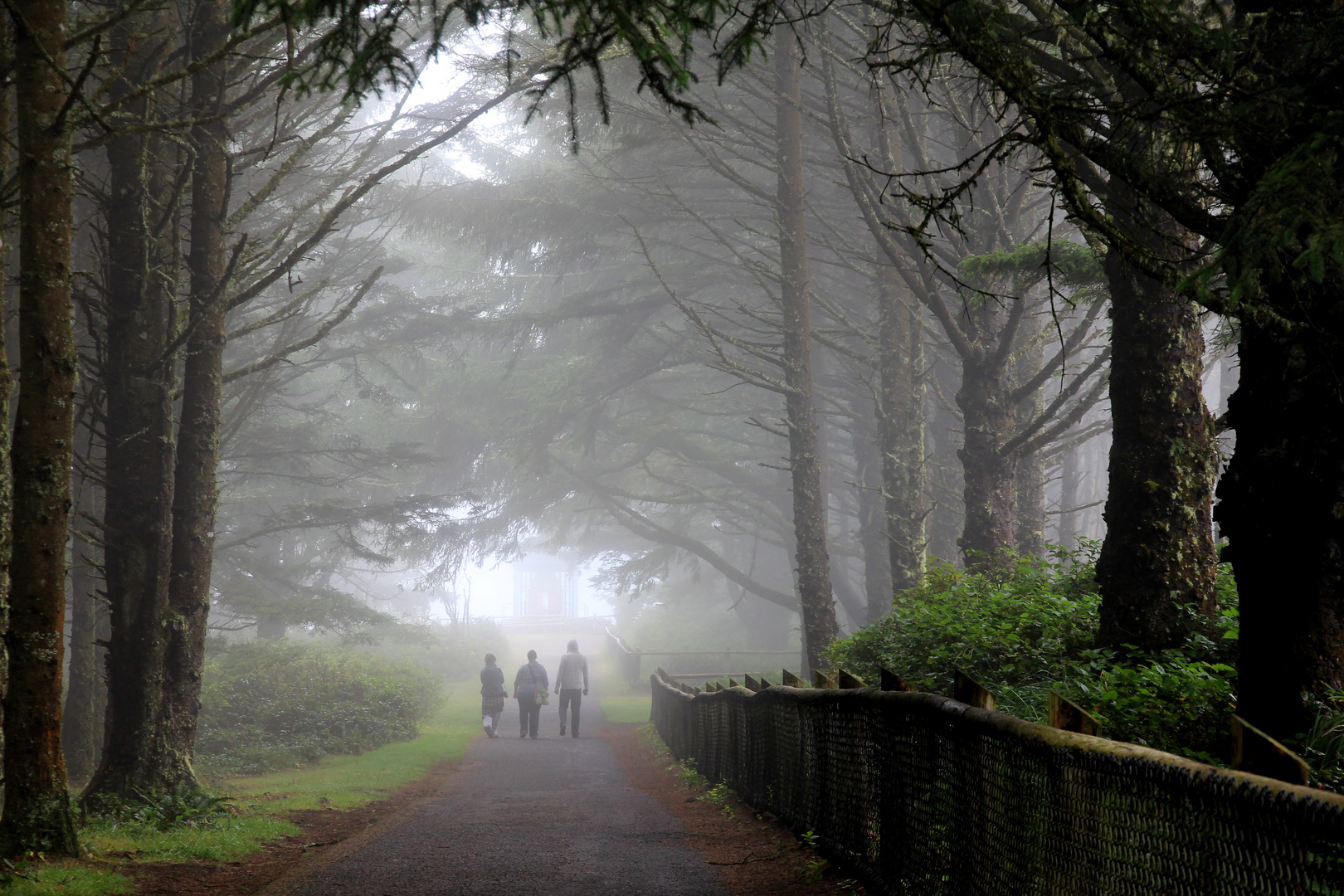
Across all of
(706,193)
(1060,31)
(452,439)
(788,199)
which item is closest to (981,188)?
(788,199)

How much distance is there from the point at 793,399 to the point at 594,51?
1302 cm

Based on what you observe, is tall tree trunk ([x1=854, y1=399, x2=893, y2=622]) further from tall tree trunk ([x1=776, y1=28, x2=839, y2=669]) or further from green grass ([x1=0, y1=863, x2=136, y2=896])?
green grass ([x1=0, y1=863, x2=136, y2=896])

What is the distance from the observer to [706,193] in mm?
24859

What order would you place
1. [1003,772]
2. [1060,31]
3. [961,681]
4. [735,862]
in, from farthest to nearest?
[1060,31], [735,862], [961,681], [1003,772]

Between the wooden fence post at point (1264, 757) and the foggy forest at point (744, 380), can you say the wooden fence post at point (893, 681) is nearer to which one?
the foggy forest at point (744, 380)

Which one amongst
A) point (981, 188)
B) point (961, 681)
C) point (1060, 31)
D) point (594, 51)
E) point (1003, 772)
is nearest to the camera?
point (1003, 772)

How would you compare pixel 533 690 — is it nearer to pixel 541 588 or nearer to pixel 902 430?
pixel 902 430

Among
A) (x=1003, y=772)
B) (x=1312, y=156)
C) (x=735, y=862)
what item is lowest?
(x=735, y=862)

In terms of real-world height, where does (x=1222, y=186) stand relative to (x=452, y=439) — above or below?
below

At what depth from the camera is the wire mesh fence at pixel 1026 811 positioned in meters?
Result: 2.23

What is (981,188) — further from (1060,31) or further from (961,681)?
(961,681)

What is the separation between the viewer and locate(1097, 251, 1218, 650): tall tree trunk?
6875mm

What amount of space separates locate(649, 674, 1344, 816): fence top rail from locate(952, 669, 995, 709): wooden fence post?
43 millimetres

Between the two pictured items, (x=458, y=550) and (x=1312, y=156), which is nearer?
(x=1312, y=156)
